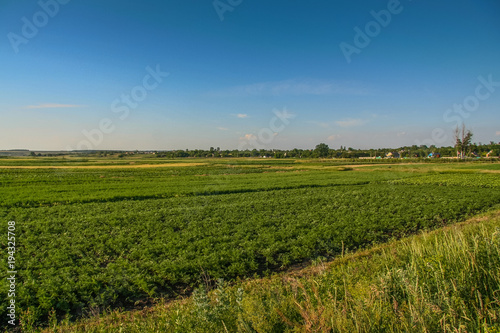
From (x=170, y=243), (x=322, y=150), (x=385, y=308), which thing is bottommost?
(x=170, y=243)

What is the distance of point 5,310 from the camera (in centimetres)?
700

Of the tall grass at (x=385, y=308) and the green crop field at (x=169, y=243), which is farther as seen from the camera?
the green crop field at (x=169, y=243)

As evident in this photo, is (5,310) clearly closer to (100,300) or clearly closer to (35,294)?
(35,294)

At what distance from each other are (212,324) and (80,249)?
34.9ft

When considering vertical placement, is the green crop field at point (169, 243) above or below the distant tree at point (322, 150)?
below

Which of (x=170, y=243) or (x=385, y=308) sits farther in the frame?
(x=170, y=243)
